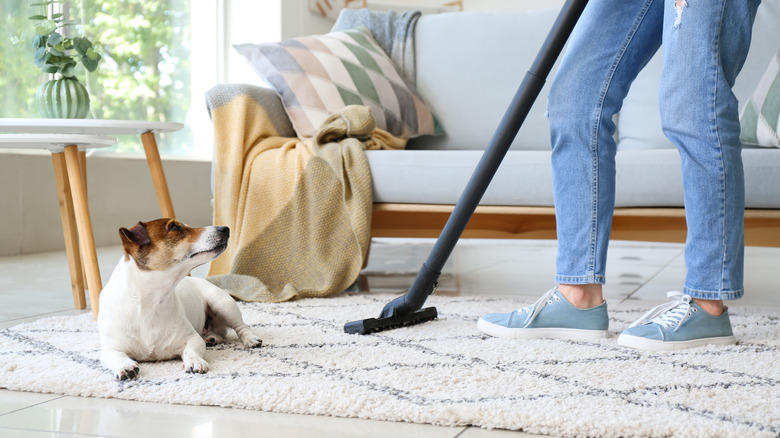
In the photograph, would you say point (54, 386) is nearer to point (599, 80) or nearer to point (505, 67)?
point (599, 80)

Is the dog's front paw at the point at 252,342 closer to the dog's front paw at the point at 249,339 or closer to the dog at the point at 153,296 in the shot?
the dog's front paw at the point at 249,339

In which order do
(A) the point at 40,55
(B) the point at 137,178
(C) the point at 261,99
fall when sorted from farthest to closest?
(B) the point at 137,178 → (C) the point at 261,99 → (A) the point at 40,55

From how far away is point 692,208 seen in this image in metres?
1.27

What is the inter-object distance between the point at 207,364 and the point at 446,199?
0.95m

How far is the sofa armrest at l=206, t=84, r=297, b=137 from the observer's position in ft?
7.00

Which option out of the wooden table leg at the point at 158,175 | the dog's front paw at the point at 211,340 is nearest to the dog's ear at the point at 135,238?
the dog's front paw at the point at 211,340

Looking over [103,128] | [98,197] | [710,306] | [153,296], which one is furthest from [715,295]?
[98,197]

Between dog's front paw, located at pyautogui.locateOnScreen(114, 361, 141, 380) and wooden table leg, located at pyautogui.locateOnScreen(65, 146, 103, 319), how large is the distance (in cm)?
54

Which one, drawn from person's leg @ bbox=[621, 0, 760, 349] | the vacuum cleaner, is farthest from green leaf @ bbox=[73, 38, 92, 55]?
person's leg @ bbox=[621, 0, 760, 349]

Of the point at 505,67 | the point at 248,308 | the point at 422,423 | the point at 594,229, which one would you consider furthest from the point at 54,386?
the point at 505,67

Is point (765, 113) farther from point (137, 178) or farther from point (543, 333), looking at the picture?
point (137, 178)

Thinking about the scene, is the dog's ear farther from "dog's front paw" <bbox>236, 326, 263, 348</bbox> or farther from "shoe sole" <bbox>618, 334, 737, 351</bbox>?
"shoe sole" <bbox>618, 334, 737, 351</bbox>

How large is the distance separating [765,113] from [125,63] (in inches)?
117

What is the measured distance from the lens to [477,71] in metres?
2.64
